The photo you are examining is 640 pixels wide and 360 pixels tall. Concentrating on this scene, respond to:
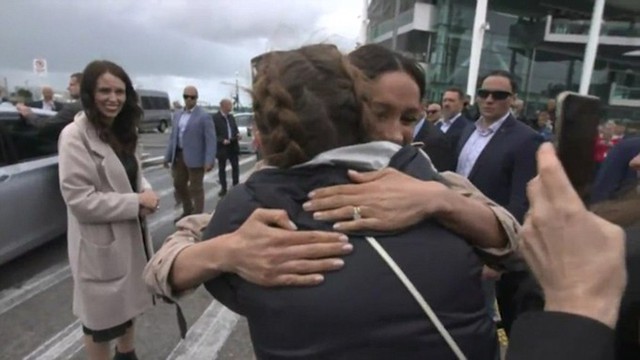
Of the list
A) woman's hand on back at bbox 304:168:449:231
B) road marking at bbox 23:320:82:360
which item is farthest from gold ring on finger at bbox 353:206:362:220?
road marking at bbox 23:320:82:360

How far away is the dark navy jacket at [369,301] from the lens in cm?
100

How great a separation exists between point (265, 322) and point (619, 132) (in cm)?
1081

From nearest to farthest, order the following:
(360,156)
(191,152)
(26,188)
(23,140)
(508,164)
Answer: (360,156), (508,164), (26,188), (23,140), (191,152)

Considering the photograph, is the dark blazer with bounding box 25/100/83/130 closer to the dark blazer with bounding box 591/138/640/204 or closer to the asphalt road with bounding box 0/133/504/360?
the asphalt road with bounding box 0/133/504/360

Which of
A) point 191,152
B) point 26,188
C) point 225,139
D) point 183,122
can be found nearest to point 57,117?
point 26,188

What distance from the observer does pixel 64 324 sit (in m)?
4.03

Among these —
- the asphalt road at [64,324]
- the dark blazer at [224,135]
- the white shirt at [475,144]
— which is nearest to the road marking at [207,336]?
the asphalt road at [64,324]

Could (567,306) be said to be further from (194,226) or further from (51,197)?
(51,197)

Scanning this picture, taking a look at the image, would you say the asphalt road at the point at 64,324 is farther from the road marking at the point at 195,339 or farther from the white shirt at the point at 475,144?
the white shirt at the point at 475,144

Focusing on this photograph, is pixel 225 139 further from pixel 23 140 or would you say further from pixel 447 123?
pixel 447 123

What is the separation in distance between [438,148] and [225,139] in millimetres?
7212

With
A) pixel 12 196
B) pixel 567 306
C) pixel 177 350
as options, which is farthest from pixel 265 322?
pixel 12 196

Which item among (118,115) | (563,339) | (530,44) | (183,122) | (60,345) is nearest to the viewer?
(563,339)

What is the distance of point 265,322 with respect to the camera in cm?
109
